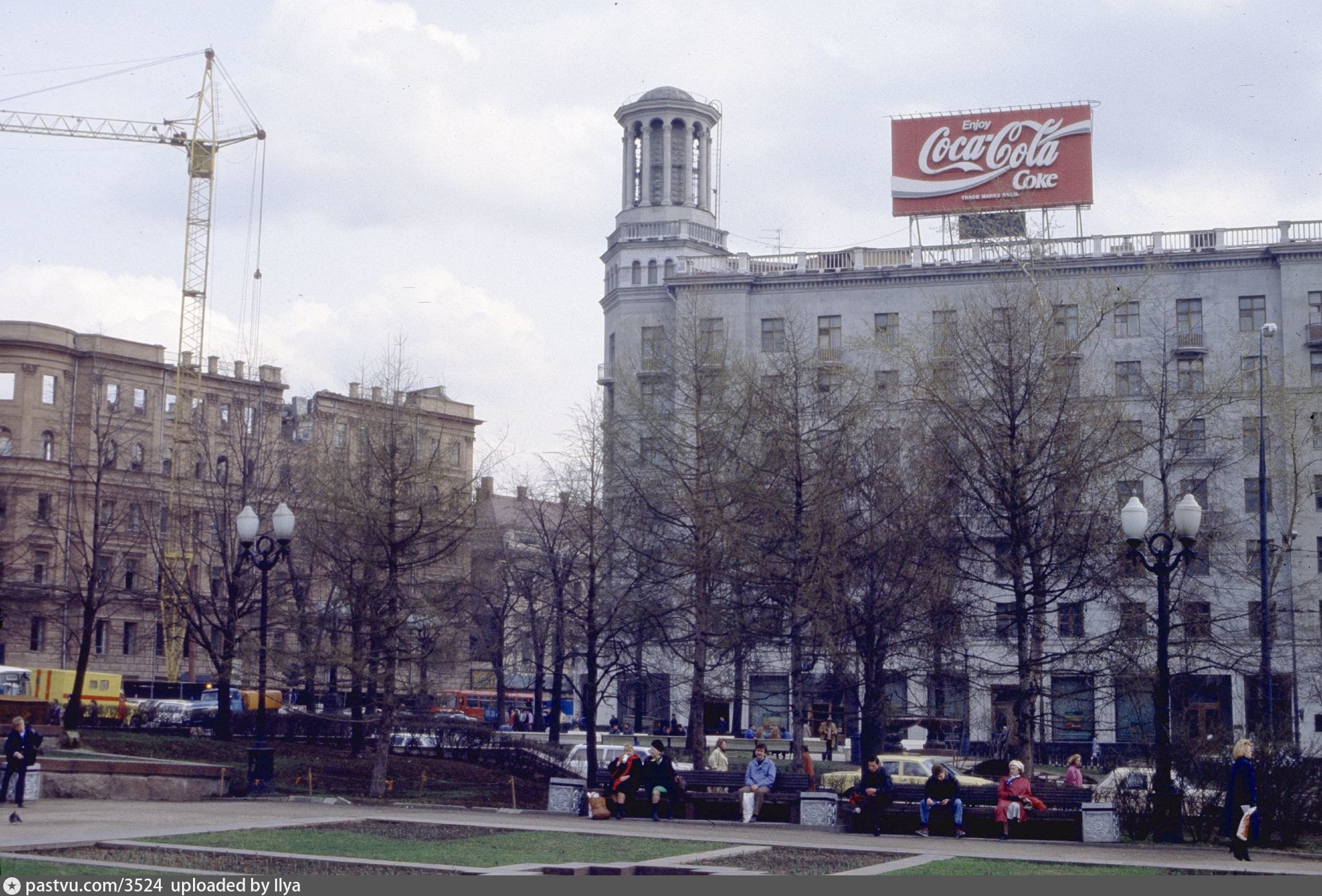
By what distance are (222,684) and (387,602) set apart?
1355cm

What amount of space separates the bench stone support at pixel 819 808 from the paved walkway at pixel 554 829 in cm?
33

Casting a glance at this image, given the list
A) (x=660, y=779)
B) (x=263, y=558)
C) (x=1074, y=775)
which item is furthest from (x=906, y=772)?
(x=263, y=558)

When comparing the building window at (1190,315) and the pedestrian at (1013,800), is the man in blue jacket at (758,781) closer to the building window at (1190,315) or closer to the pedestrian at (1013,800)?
the pedestrian at (1013,800)

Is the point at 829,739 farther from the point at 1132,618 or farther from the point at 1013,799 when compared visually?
the point at 1013,799

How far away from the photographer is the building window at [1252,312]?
64.4 metres

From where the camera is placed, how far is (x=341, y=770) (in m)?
39.1

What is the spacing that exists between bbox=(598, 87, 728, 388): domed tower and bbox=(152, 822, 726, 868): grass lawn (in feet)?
167

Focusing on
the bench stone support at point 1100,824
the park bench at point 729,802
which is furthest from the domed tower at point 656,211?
the bench stone support at point 1100,824

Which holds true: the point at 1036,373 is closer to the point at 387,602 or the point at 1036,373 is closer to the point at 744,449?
the point at 744,449

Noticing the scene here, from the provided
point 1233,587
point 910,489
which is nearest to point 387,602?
point 910,489

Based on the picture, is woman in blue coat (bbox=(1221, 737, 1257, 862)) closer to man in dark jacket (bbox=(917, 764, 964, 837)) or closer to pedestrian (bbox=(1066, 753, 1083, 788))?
man in dark jacket (bbox=(917, 764, 964, 837))

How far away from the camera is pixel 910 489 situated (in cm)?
3556

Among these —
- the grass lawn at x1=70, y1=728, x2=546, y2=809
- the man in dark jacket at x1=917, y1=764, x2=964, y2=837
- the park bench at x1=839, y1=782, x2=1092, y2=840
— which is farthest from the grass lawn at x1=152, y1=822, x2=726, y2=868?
the grass lawn at x1=70, y1=728, x2=546, y2=809

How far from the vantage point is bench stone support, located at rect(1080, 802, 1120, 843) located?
22312 millimetres
